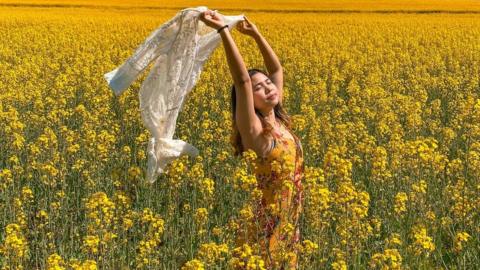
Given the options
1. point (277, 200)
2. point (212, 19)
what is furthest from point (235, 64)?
point (277, 200)

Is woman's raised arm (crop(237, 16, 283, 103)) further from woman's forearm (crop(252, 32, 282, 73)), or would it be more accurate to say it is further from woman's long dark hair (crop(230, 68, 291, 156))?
woman's long dark hair (crop(230, 68, 291, 156))

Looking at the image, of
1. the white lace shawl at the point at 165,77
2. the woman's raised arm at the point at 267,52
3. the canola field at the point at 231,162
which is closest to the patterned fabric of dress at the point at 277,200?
the canola field at the point at 231,162

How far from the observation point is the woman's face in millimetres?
4018

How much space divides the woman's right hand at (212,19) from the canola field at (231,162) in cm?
88

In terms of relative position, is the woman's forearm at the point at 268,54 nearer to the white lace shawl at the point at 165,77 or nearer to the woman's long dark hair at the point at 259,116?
the white lace shawl at the point at 165,77

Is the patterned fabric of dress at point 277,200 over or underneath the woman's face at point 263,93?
underneath

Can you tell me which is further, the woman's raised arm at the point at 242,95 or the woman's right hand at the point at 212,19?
the woman's right hand at the point at 212,19

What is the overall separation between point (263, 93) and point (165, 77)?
965 mm

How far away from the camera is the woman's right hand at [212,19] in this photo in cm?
403

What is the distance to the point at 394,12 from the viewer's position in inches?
1512

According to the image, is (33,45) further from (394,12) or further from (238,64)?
(394,12)

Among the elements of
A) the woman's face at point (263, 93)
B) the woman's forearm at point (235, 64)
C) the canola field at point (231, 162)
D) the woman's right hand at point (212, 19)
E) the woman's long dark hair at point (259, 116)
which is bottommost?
the canola field at point (231, 162)

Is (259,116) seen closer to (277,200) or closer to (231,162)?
(277,200)

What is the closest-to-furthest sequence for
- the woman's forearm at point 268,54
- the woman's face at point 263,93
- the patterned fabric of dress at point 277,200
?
1. the patterned fabric of dress at point 277,200
2. the woman's face at point 263,93
3. the woman's forearm at point 268,54
